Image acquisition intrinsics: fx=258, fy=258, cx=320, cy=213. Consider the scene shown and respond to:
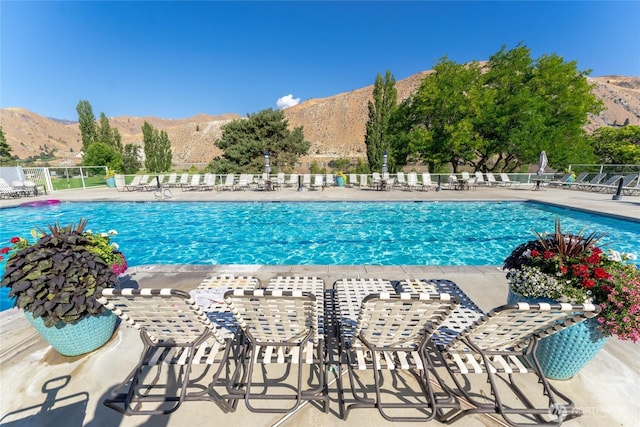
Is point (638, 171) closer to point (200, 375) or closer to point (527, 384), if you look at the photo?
point (527, 384)

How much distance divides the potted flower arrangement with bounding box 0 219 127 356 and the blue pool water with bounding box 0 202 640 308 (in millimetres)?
3686

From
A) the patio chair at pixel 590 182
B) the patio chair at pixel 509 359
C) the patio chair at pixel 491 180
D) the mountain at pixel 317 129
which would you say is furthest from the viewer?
the mountain at pixel 317 129

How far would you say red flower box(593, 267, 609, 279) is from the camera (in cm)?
183

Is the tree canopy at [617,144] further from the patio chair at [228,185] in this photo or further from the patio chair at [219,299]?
the patio chair at [219,299]

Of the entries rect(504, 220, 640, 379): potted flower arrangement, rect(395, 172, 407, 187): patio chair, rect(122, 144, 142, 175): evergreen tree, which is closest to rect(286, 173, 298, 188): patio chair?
rect(395, 172, 407, 187): patio chair

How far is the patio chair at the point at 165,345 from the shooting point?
1647 millimetres

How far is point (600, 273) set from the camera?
72.9 inches

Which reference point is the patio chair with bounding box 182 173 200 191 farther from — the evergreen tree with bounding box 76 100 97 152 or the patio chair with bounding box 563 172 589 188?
the evergreen tree with bounding box 76 100 97 152

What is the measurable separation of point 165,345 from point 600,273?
3247 millimetres

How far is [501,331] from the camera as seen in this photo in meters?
1.77

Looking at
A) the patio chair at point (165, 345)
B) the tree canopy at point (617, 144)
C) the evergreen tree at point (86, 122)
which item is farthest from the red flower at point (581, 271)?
the tree canopy at point (617, 144)

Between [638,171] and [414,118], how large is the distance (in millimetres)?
11685

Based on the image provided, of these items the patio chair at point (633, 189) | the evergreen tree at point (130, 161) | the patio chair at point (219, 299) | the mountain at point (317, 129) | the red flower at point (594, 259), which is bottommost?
the patio chair at point (219, 299)

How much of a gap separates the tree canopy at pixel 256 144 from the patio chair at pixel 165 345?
20843mm
